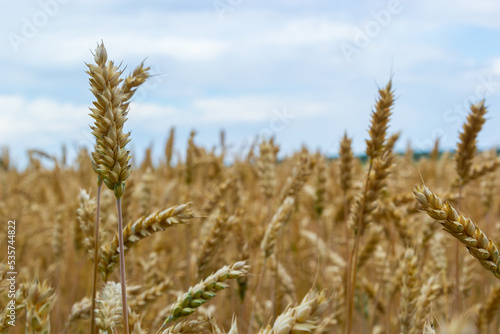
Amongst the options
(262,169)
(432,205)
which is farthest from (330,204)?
(432,205)

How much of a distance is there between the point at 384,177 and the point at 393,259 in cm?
103

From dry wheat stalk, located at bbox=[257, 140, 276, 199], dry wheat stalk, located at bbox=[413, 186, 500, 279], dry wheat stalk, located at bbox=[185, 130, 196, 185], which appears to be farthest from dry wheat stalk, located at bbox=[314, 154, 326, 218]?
dry wheat stalk, located at bbox=[413, 186, 500, 279]

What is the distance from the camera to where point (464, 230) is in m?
1.08

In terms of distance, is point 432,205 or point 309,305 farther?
point 432,205

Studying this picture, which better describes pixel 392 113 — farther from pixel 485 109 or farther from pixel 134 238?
pixel 134 238

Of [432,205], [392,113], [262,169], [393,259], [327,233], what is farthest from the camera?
[327,233]

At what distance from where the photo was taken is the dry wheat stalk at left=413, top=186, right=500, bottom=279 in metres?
1.06

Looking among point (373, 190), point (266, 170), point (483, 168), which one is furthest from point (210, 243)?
point (483, 168)

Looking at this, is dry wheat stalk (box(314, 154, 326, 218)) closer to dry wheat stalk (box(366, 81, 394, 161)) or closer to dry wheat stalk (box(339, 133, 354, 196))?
dry wheat stalk (box(339, 133, 354, 196))

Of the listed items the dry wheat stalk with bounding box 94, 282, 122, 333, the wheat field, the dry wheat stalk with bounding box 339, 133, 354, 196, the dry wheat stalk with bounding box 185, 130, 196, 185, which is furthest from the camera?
the dry wheat stalk with bounding box 185, 130, 196, 185

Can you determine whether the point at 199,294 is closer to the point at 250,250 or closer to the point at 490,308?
the point at 250,250

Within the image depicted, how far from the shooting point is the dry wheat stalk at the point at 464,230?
3.47 feet

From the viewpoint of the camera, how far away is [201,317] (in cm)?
187

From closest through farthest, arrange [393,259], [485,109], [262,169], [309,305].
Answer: [309,305] < [485,109] < [393,259] < [262,169]
